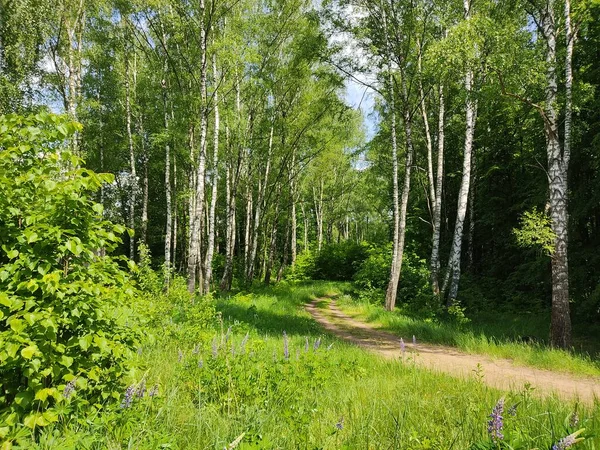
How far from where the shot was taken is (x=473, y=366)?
7129 millimetres

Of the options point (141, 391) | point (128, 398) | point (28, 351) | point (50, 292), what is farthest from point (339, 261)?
point (28, 351)

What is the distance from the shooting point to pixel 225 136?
68.1 ft

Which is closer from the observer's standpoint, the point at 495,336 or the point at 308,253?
the point at 495,336

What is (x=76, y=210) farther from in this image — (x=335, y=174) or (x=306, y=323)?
(x=335, y=174)

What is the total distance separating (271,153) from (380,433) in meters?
20.9

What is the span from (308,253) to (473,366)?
1071 inches

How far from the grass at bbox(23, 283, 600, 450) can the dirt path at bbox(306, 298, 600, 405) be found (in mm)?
495

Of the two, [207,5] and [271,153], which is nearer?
[207,5]

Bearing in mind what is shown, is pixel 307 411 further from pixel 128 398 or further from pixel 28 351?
pixel 28 351

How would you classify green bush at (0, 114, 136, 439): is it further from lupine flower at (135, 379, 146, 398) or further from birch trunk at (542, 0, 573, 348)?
birch trunk at (542, 0, 573, 348)

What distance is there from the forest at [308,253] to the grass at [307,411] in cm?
4

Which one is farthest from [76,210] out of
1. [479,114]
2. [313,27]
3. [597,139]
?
[479,114]

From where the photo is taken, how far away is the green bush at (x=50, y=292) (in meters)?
2.53

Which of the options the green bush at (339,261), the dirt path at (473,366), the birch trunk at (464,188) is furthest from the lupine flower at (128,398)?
the green bush at (339,261)
